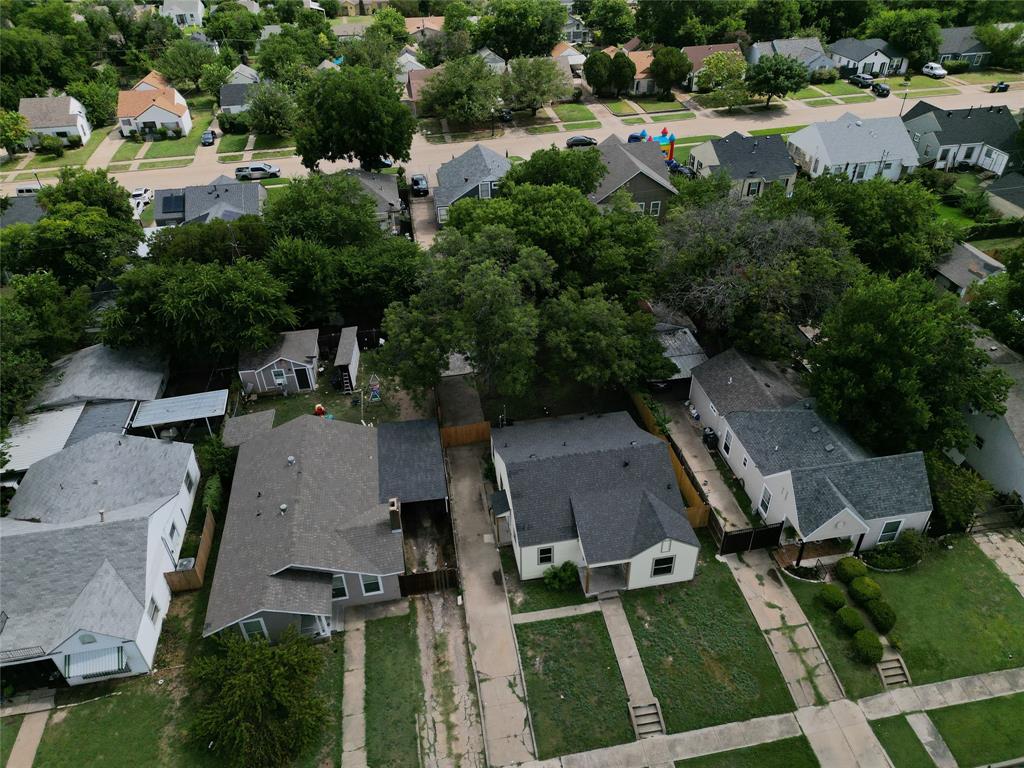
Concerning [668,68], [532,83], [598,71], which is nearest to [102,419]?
[532,83]

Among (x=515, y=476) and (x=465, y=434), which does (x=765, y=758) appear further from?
(x=465, y=434)

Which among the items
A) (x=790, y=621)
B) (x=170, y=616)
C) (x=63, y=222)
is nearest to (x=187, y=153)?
(x=63, y=222)

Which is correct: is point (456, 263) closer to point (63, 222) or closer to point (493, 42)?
point (63, 222)

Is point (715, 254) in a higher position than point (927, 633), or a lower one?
higher

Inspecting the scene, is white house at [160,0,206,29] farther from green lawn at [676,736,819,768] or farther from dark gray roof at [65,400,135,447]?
green lawn at [676,736,819,768]

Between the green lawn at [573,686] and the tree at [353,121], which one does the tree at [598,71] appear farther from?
the green lawn at [573,686]

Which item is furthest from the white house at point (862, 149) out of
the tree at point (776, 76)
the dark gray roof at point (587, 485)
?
the dark gray roof at point (587, 485)

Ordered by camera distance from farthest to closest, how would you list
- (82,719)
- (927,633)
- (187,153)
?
(187,153)
(927,633)
(82,719)
